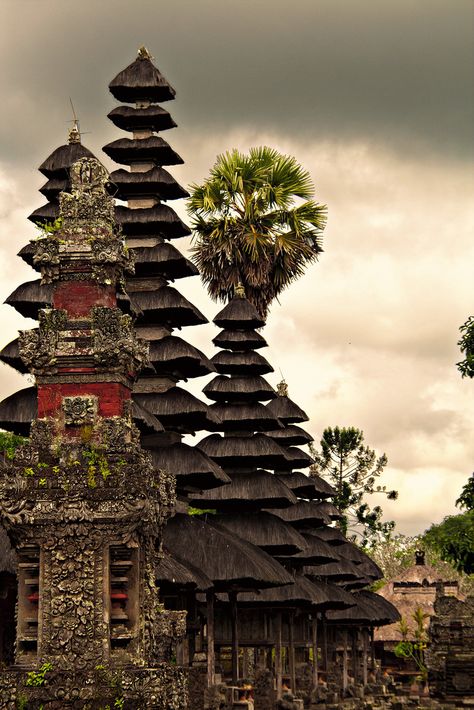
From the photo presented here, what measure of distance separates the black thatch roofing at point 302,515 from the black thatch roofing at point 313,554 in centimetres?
63

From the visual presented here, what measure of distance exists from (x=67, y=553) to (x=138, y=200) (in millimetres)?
18173

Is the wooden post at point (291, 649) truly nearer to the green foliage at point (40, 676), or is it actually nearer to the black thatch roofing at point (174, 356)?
the black thatch roofing at point (174, 356)

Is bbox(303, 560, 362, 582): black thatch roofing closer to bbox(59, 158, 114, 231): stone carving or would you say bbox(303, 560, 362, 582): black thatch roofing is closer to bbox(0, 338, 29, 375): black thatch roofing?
bbox(0, 338, 29, 375): black thatch roofing

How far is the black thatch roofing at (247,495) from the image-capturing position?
41.7m

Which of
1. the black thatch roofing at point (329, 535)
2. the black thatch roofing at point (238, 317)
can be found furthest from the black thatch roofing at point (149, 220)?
the black thatch roofing at point (329, 535)

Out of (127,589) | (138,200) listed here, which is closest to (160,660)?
(127,589)

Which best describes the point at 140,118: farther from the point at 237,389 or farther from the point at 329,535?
the point at 329,535

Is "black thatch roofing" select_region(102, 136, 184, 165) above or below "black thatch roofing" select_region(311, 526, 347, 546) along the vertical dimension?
above

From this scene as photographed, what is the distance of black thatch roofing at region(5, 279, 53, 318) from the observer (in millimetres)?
35469

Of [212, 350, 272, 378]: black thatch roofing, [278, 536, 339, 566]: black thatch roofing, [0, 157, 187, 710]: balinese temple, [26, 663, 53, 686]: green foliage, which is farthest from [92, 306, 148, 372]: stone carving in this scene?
[278, 536, 339, 566]: black thatch roofing

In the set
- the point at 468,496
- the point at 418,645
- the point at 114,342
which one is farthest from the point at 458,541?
the point at 418,645

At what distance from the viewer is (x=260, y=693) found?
40.0 meters

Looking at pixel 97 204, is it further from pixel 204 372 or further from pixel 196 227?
pixel 196 227

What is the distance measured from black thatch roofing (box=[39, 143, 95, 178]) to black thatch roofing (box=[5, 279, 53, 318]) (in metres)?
3.24
